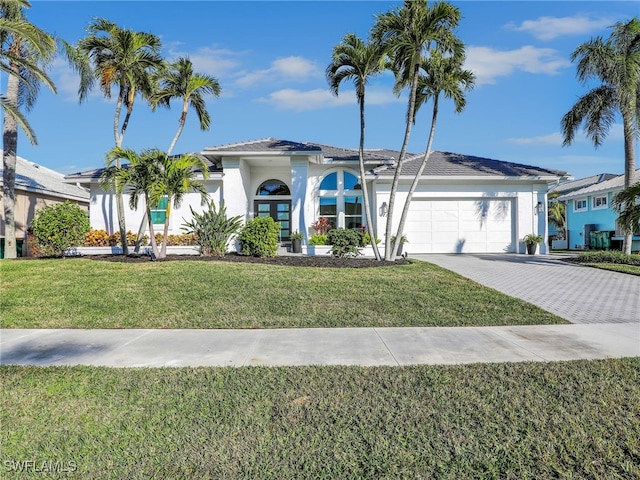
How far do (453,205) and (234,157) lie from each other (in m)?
10.1

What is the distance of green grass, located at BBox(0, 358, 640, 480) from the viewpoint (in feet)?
8.50

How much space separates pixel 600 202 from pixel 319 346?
97.8 feet

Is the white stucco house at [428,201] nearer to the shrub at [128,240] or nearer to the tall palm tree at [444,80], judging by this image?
the shrub at [128,240]

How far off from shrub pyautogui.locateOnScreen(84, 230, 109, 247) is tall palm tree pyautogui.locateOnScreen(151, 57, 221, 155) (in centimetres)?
511

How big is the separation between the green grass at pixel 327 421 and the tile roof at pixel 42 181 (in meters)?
16.7

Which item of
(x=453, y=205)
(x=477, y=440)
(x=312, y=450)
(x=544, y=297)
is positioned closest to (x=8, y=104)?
(x=312, y=450)

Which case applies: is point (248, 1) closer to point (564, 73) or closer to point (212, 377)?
point (212, 377)

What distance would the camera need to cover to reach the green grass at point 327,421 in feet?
8.50

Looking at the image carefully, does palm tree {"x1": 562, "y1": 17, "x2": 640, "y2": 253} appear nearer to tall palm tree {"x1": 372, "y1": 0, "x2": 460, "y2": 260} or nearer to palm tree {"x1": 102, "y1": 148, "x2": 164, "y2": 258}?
tall palm tree {"x1": 372, "y1": 0, "x2": 460, "y2": 260}

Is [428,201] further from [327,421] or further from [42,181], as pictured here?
[42,181]

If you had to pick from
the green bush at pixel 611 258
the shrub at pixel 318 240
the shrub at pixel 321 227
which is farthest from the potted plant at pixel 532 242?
the shrub at pixel 318 240

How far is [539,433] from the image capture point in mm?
2996

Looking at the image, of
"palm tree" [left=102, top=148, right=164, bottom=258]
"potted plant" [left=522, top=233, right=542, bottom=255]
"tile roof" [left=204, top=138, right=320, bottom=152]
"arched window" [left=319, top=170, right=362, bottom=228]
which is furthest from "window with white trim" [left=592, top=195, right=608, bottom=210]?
"palm tree" [left=102, top=148, right=164, bottom=258]

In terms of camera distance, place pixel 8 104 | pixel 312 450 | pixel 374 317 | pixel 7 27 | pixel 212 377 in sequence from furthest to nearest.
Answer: pixel 8 104 → pixel 7 27 → pixel 374 317 → pixel 212 377 → pixel 312 450
